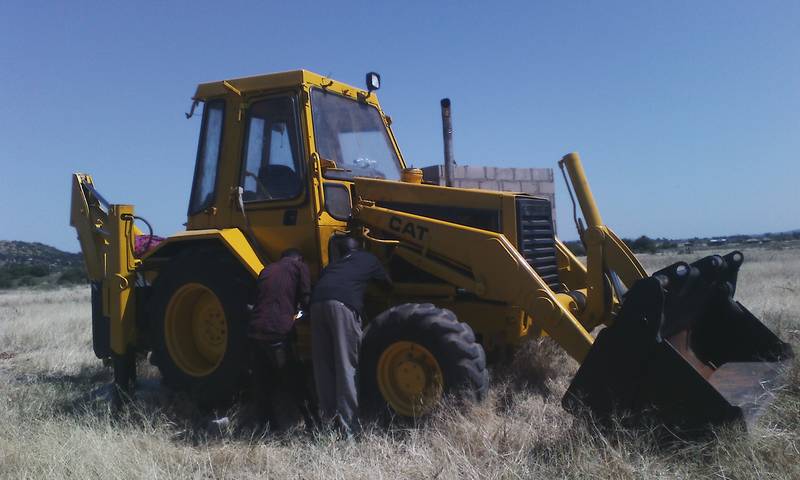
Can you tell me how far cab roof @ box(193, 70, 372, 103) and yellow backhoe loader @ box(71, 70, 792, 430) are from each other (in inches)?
0.7

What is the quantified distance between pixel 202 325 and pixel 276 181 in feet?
4.82

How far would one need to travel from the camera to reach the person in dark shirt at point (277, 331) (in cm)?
526

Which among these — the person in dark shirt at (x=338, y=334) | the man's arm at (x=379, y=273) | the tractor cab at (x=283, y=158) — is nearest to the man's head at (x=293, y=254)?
the tractor cab at (x=283, y=158)

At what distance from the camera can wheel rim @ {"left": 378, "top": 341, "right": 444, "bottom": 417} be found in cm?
485

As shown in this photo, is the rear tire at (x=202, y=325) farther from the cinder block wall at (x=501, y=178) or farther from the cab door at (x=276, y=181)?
the cinder block wall at (x=501, y=178)

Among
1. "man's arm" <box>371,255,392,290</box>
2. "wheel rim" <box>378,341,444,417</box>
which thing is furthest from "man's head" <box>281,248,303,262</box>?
"wheel rim" <box>378,341,444,417</box>

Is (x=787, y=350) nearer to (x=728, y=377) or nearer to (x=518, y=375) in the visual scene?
(x=728, y=377)

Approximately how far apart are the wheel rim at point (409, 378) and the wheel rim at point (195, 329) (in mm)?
1659

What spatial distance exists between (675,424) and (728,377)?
103cm

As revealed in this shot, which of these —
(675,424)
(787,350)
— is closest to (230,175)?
(675,424)

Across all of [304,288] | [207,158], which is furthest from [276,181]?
[304,288]

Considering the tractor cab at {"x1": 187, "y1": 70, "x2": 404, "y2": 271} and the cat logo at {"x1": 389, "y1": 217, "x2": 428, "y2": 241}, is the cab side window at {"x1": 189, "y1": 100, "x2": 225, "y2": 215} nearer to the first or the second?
the tractor cab at {"x1": 187, "y1": 70, "x2": 404, "y2": 271}

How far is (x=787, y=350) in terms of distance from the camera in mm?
4918

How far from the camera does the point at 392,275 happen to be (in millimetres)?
5984
